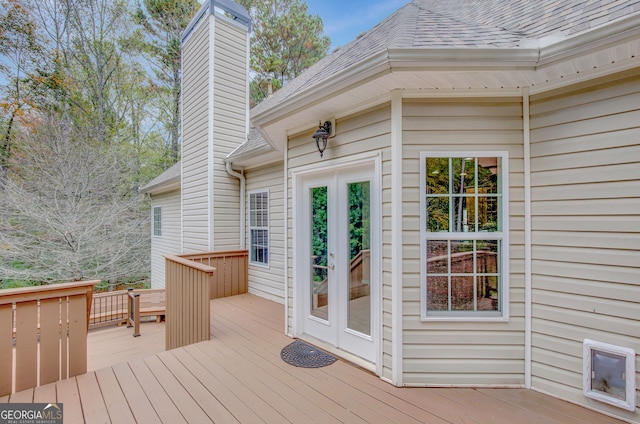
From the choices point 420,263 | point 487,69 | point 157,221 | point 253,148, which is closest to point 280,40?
point 157,221

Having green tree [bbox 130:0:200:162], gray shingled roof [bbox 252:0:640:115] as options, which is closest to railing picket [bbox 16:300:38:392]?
gray shingled roof [bbox 252:0:640:115]

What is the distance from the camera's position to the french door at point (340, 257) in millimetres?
2889

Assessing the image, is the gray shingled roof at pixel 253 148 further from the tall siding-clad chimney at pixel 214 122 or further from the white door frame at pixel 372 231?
the white door frame at pixel 372 231

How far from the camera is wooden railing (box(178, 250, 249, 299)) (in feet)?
17.7

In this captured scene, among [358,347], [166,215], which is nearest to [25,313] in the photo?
[358,347]

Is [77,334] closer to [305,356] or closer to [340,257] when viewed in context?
[305,356]

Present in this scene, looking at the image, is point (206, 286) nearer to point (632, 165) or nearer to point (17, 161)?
point (632, 165)

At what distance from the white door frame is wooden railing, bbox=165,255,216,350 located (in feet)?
3.35

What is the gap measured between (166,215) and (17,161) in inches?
176

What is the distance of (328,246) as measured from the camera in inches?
130

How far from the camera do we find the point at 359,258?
9.87 ft

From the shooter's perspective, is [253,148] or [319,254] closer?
[319,254]

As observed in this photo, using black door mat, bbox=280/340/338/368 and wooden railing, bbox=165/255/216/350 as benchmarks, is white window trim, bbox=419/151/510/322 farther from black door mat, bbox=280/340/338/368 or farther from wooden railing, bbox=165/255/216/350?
wooden railing, bbox=165/255/216/350

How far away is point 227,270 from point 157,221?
5.52 meters
